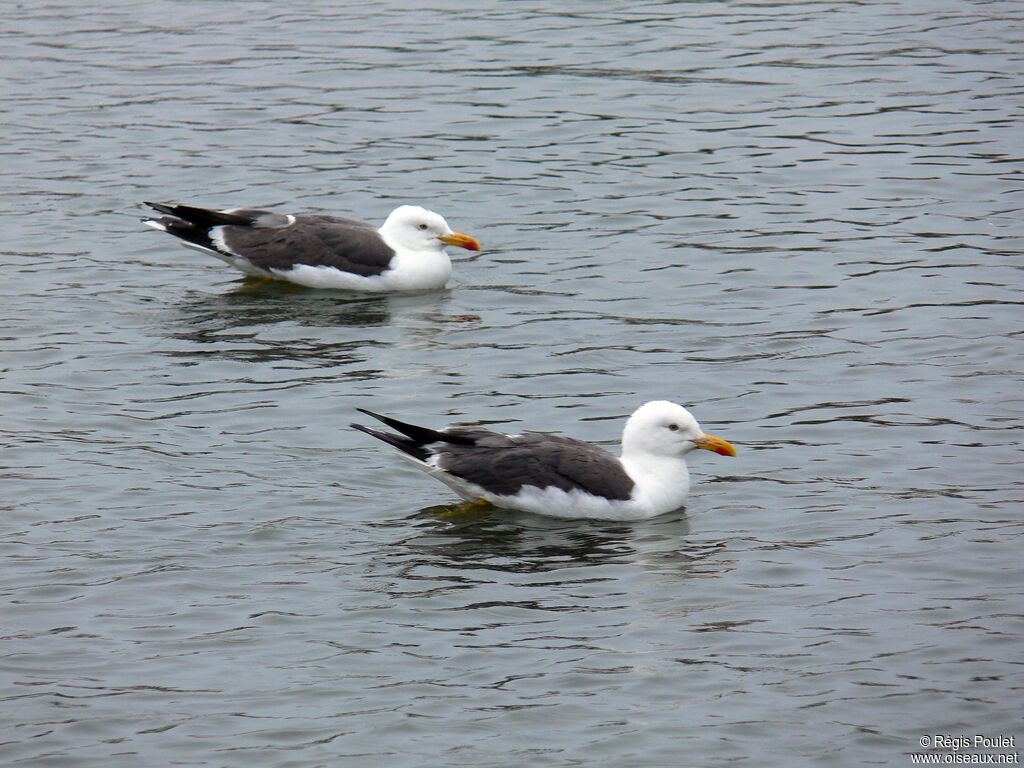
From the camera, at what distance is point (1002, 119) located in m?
18.6

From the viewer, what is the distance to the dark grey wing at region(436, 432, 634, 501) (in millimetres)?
10188

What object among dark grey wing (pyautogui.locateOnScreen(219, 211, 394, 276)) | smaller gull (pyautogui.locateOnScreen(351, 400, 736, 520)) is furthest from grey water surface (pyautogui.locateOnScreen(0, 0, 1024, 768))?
dark grey wing (pyautogui.locateOnScreen(219, 211, 394, 276))

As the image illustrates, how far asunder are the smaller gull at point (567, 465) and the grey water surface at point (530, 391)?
20 cm

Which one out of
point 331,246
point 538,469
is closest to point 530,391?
point 538,469

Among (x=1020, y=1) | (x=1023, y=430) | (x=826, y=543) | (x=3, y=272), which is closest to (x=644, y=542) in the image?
(x=826, y=543)

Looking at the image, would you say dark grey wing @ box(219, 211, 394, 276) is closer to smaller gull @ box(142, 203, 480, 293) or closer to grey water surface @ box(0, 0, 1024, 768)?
smaller gull @ box(142, 203, 480, 293)

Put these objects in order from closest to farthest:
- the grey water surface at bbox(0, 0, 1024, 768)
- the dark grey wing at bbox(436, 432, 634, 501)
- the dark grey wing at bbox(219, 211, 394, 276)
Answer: the grey water surface at bbox(0, 0, 1024, 768)
the dark grey wing at bbox(436, 432, 634, 501)
the dark grey wing at bbox(219, 211, 394, 276)

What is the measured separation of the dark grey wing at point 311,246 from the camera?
15.0 m

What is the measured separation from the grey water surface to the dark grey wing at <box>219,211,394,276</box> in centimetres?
38

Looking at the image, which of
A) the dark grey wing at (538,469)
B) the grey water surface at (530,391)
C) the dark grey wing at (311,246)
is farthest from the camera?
the dark grey wing at (311,246)

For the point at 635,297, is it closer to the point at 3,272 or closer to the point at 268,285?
the point at 268,285

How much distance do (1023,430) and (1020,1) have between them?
14.5m

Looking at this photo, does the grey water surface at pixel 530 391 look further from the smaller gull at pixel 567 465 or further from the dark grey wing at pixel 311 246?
the dark grey wing at pixel 311 246

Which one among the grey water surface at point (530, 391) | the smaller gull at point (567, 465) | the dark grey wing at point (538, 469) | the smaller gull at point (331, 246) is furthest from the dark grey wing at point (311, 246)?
the dark grey wing at point (538, 469)
